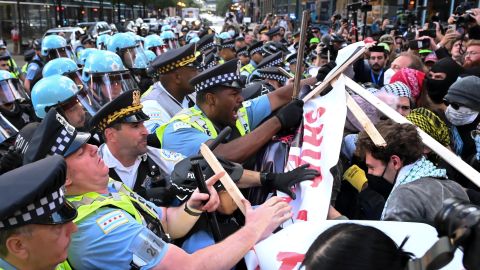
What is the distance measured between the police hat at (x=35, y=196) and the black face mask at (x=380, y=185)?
175cm

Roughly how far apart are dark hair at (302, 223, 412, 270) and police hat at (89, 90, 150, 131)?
6.28 feet

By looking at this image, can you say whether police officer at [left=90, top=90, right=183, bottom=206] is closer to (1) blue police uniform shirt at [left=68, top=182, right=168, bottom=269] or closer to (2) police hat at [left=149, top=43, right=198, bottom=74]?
(1) blue police uniform shirt at [left=68, top=182, right=168, bottom=269]

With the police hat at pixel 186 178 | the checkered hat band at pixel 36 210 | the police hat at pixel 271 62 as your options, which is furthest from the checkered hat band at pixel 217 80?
the police hat at pixel 271 62

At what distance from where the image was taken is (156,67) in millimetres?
4422

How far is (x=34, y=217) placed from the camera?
→ 170 centimetres

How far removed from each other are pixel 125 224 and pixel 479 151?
2306mm

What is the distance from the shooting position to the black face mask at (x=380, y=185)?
2688 mm

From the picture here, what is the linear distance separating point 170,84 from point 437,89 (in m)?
2.62

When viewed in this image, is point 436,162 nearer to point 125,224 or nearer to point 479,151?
point 479,151

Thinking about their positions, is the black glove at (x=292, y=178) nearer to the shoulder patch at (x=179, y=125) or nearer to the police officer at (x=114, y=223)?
the police officer at (x=114, y=223)

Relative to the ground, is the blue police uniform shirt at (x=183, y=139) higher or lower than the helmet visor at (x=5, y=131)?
higher

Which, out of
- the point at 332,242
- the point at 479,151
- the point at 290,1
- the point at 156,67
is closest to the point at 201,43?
the point at 156,67

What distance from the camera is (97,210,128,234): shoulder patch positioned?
2.06m

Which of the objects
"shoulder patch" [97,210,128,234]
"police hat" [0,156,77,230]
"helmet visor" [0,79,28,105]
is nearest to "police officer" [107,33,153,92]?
"helmet visor" [0,79,28,105]
